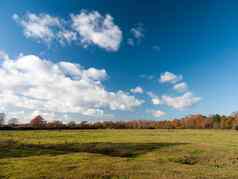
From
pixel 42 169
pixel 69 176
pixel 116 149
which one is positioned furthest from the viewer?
pixel 116 149

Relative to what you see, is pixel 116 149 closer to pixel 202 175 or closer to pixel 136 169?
pixel 136 169

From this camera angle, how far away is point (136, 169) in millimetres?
17625

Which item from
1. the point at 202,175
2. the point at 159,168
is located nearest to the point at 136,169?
the point at 159,168

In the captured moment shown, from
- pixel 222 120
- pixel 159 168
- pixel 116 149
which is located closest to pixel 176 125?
pixel 222 120

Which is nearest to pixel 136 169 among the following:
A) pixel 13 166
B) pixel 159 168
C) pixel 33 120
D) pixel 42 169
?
pixel 159 168

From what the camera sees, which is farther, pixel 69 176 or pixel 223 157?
pixel 223 157

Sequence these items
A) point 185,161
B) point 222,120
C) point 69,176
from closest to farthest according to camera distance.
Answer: point 69,176 < point 185,161 < point 222,120

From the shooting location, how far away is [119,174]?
15.8 metres

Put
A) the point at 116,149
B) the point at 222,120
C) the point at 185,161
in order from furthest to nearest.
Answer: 1. the point at 222,120
2. the point at 116,149
3. the point at 185,161

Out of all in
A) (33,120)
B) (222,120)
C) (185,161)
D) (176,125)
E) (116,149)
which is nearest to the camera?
(185,161)

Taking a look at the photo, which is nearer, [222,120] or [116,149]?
[116,149]

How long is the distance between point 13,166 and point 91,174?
650cm

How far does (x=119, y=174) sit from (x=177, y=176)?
3615 millimetres

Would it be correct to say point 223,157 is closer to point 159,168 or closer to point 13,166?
point 159,168
